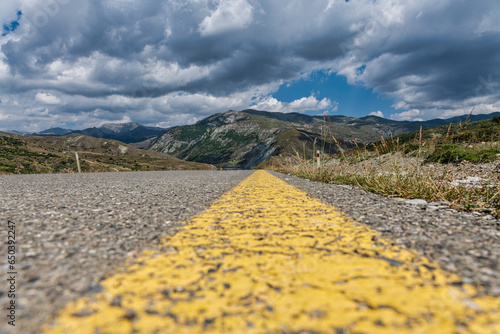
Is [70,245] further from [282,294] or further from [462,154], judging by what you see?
[462,154]

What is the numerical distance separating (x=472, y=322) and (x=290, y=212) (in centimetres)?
229

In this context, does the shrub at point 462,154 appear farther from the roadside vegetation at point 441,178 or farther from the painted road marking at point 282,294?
the painted road marking at point 282,294

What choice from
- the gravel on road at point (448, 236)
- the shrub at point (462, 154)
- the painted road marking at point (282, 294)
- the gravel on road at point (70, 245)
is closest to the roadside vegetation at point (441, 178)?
the shrub at point (462, 154)

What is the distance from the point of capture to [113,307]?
1125 millimetres

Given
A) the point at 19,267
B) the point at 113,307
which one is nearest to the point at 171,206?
the point at 19,267

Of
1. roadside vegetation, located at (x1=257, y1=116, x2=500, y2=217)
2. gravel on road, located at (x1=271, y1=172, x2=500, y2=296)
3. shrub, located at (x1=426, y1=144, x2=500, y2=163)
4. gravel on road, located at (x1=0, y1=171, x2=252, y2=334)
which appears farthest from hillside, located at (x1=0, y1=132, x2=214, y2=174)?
shrub, located at (x1=426, y1=144, x2=500, y2=163)

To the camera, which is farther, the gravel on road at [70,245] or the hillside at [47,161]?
the hillside at [47,161]

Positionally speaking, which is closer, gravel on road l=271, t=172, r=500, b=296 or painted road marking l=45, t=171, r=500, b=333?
painted road marking l=45, t=171, r=500, b=333

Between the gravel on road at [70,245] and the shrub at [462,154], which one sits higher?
the shrub at [462,154]

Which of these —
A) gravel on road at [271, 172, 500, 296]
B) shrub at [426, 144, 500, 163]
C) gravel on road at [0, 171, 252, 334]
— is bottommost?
gravel on road at [271, 172, 500, 296]

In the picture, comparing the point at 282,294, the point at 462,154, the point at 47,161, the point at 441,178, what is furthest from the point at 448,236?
the point at 47,161

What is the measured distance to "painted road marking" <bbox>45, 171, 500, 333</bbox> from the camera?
1001mm

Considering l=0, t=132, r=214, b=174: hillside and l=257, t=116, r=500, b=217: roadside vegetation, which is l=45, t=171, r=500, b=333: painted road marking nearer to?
Answer: l=257, t=116, r=500, b=217: roadside vegetation

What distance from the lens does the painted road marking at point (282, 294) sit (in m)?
1.00
